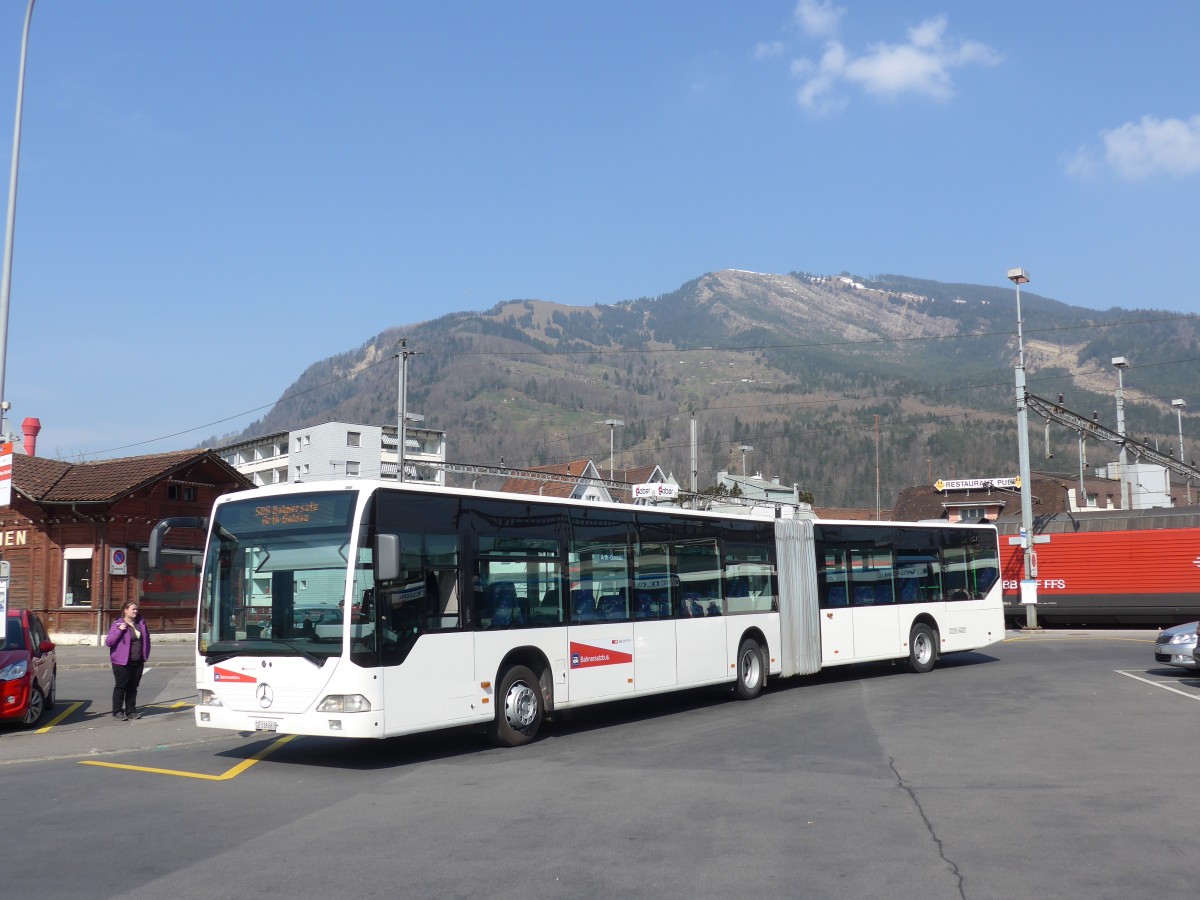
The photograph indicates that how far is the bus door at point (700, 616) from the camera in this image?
16.3 m

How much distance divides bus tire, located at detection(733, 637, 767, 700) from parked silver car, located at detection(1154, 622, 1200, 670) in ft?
27.5

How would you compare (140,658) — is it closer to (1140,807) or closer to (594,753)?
(594,753)

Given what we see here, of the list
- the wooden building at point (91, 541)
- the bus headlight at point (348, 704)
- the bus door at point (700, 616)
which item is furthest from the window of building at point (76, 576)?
the bus headlight at point (348, 704)

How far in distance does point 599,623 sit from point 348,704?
14.4 ft

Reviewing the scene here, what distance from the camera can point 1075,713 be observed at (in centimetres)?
1548

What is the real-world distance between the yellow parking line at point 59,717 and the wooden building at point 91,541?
1511 cm

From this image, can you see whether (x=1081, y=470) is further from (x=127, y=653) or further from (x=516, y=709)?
(x=127, y=653)

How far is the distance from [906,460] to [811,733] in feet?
416

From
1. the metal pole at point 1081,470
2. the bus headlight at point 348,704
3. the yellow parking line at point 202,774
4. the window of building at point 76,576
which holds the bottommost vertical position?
the yellow parking line at point 202,774

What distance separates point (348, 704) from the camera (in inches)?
431

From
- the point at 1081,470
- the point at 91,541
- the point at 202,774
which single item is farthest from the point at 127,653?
the point at 1081,470

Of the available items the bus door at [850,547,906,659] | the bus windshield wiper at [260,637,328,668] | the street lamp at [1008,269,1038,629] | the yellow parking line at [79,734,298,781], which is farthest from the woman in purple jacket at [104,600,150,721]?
the street lamp at [1008,269,1038,629]

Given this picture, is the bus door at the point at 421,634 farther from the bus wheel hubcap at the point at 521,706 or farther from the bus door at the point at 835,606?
the bus door at the point at 835,606

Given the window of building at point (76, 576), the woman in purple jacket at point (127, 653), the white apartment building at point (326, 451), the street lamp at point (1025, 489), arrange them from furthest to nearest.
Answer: the white apartment building at point (326, 451) → the street lamp at point (1025, 489) → the window of building at point (76, 576) → the woman in purple jacket at point (127, 653)
